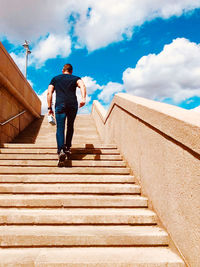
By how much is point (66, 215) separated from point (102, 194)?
0.67 meters

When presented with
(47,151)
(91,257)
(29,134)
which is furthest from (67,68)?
(29,134)

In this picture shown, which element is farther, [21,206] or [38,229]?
[21,206]

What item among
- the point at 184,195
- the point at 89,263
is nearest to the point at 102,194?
the point at 89,263

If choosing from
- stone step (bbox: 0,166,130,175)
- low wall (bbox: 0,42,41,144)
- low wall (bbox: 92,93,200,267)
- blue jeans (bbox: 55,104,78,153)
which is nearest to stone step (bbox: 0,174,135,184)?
stone step (bbox: 0,166,130,175)

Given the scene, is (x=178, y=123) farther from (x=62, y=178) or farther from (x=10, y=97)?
(x=10, y=97)

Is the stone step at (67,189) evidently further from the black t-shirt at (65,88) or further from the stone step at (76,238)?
the black t-shirt at (65,88)

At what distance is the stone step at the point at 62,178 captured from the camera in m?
2.96

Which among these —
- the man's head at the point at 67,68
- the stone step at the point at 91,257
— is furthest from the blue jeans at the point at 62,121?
the stone step at the point at 91,257

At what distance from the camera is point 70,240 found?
1925 millimetres

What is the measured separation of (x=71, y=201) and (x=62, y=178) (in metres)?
0.56

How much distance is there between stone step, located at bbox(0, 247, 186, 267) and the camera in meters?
1.66

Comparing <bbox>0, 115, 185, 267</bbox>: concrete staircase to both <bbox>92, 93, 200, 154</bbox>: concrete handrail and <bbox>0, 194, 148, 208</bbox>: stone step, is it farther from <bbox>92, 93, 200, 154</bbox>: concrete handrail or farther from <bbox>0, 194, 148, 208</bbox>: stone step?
<bbox>92, 93, 200, 154</bbox>: concrete handrail

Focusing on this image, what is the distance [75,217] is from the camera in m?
2.21

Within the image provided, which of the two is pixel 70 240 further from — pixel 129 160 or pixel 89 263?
pixel 129 160
